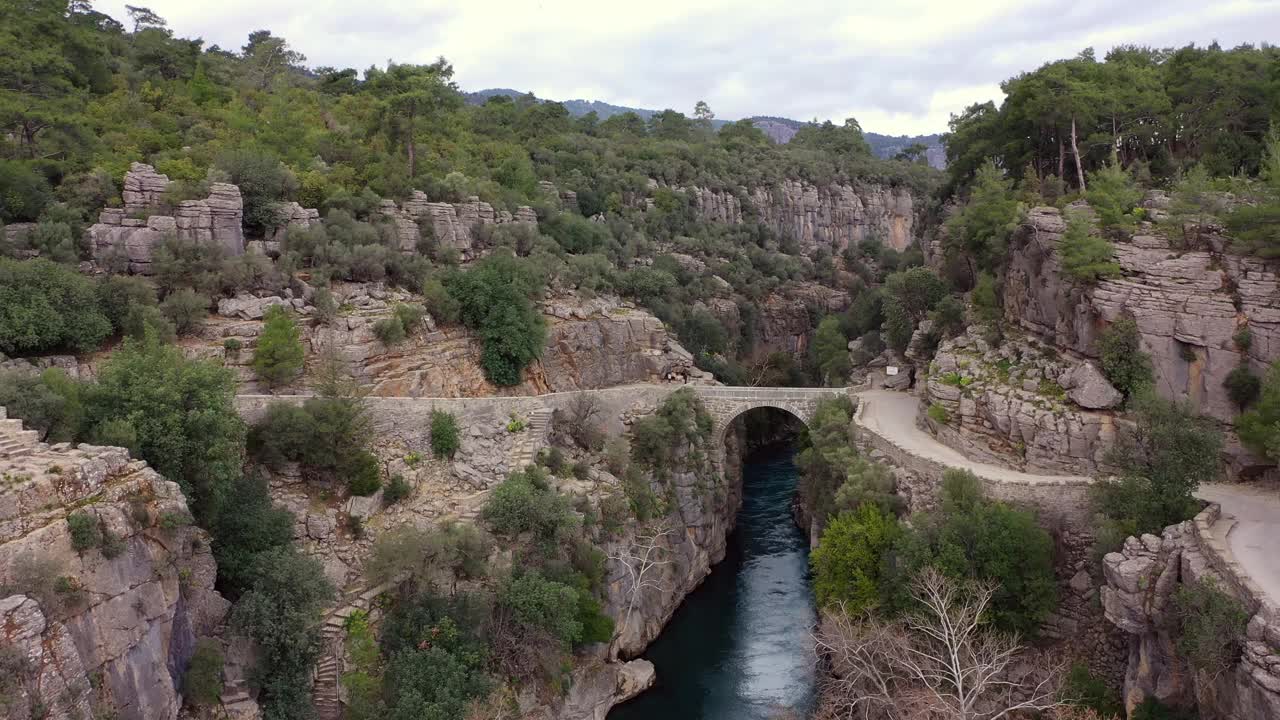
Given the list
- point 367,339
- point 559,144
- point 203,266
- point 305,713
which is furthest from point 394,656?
point 559,144

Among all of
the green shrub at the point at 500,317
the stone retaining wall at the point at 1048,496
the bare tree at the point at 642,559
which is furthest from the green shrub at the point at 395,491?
the stone retaining wall at the point at 1048,496

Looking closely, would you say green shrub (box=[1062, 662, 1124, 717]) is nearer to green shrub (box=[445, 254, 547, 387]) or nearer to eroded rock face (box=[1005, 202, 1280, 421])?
eroded rock face (box=[1005, 202, 1280, 421])

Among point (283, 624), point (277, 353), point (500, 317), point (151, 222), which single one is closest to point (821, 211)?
point (500, 317)

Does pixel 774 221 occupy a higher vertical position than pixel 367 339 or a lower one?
higher

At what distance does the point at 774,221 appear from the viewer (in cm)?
7144

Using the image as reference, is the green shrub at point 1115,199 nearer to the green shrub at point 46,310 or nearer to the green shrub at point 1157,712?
the green shrub at point 1157,712

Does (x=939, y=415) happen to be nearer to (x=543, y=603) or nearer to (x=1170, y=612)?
(x=1170, y=612)

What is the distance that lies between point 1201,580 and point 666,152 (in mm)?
54379

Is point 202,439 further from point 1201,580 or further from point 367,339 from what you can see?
point 1201,580

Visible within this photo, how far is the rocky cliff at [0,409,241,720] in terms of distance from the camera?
45.9ft

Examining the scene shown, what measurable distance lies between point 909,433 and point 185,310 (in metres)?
23.3

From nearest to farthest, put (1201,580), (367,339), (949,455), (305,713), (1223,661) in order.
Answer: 1. (1223,661)
2. (1201,580)
3. (305,713)
4. (949,455)
5. (367,339)

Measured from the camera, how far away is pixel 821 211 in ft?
247

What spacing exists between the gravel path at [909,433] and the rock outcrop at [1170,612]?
476 cm
